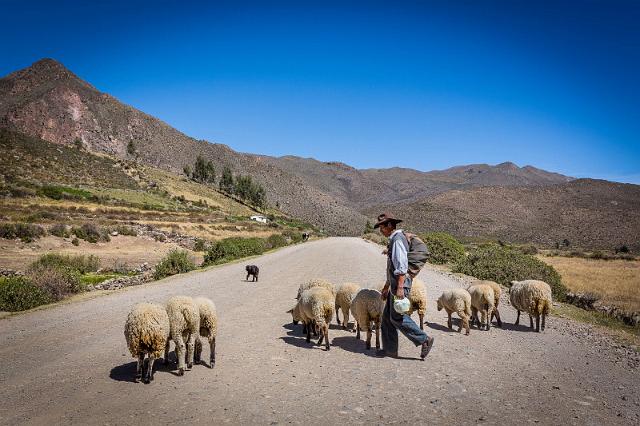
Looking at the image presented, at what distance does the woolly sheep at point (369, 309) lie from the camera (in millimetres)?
8344

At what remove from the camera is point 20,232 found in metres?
30.0

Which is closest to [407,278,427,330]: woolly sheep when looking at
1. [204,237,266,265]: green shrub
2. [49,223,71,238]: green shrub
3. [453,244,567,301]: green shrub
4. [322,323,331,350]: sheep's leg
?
[322,323,331,350]: sheep's leg

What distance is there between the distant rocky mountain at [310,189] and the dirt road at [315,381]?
3591 inches

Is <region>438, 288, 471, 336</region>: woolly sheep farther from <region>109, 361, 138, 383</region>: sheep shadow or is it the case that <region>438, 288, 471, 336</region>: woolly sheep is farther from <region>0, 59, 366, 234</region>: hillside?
<region>0, 59, 366, 234</region>: hillside

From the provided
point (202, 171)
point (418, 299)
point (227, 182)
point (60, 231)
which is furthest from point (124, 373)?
point (202, 171)

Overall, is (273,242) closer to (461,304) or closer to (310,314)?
(461,304)

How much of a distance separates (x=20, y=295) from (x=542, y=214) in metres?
122

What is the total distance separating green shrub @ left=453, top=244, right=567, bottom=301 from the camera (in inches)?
714

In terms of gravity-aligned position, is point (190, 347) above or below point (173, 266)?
above

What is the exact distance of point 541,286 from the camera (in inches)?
409

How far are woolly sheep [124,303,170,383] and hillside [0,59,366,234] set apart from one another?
12097cm

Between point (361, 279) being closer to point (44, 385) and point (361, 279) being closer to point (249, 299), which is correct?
point (249, 299)

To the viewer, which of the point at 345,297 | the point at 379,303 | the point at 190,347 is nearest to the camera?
the point at 190,347

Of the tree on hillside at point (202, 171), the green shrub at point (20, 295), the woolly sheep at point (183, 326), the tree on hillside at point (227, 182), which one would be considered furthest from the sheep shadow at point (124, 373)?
the tree on hillside at point (202, 171)
